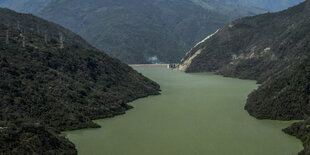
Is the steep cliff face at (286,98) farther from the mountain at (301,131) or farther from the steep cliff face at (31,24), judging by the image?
the steep cliff face at (31,24)

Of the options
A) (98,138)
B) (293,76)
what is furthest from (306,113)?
(98,138)

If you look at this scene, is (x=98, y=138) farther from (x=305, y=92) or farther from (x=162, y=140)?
(x=305, y=92)

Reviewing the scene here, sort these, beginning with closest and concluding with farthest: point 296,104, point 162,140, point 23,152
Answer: point 23,152 < point 162,140 < point 296,104

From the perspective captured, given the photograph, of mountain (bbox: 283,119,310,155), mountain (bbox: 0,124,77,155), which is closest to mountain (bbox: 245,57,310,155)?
mountain (bbox: 283,119,310,155)

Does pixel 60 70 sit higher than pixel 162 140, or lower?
higher

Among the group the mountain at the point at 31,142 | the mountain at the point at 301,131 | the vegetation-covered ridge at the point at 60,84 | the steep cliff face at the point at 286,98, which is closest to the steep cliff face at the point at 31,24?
the vegetation-covered ridge at the point at 60,84

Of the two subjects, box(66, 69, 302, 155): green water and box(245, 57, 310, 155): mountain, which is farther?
box(245, 57, 310, 155): mountain

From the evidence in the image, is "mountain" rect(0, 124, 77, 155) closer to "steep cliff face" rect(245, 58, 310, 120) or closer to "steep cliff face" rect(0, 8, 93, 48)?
"steep cliff face" rect(245, 58, 310, 120)

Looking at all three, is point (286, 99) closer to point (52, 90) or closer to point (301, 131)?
point (301, 131)
